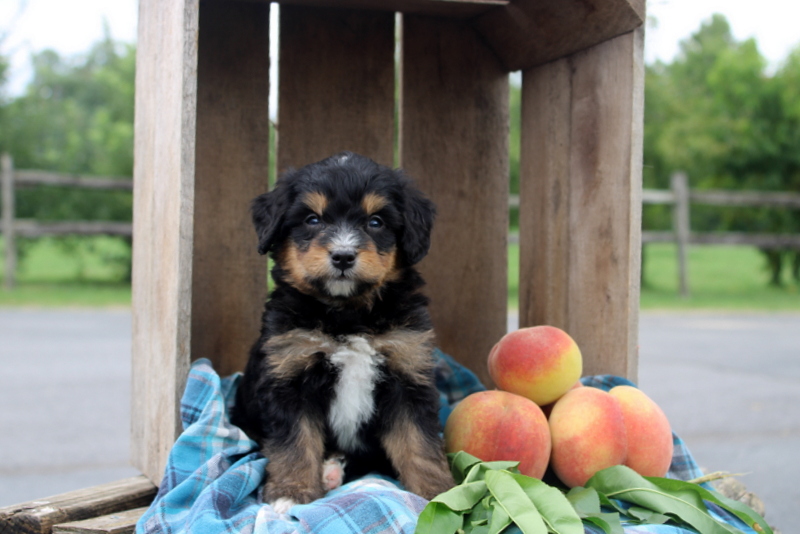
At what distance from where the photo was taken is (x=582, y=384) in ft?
11.3

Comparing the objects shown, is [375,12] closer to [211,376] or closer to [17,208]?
[211,376]

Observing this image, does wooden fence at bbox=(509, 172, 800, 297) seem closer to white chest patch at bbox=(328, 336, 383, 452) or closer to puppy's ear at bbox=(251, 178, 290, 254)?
puppy's ear at bbox=(251, 178, 290, 254)

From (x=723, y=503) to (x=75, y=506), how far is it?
8.02 feet

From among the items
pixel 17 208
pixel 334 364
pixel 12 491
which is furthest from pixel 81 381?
pixel 17 208

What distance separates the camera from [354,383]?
285 centimetres

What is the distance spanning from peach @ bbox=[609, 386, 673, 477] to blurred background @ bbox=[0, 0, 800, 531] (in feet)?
5.51

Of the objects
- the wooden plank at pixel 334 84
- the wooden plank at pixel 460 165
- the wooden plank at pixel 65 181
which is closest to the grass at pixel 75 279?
the wooden plank at pixel 65 181

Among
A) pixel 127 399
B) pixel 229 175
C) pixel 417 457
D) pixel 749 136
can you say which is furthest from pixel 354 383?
pixel 749 136

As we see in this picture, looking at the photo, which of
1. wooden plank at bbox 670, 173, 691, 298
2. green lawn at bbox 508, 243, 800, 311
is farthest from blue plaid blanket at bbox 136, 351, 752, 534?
wooden plank at bbox 670, 173, 691, 298

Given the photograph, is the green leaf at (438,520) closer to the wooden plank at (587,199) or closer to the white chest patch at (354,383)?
the white chest patch at (354,383)

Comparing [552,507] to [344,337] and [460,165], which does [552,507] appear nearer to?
[344,337]

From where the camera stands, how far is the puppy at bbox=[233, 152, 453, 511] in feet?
8.97

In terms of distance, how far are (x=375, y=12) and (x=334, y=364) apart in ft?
7.42

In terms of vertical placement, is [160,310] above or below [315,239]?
below
